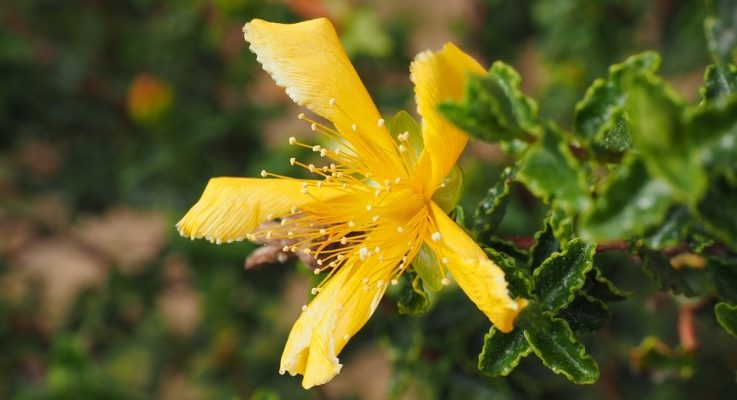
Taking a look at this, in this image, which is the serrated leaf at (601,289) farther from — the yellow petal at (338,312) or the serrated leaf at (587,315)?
the yellow petal at (338,312)

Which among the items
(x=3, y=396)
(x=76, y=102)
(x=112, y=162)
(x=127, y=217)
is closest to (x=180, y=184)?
(x=112, y=162)

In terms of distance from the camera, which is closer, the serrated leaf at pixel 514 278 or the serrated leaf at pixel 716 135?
the serrated leaf at pixel 716 135

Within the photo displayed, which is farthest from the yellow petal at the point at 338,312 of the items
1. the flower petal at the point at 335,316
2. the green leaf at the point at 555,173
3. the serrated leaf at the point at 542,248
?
the green leaf at the point at 555,173

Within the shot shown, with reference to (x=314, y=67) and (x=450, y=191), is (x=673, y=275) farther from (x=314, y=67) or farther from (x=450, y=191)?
(x=314, y=67)

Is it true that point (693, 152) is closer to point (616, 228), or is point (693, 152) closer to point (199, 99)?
point (616, 228)

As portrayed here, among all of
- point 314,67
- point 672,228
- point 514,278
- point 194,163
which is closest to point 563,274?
point 514,278
